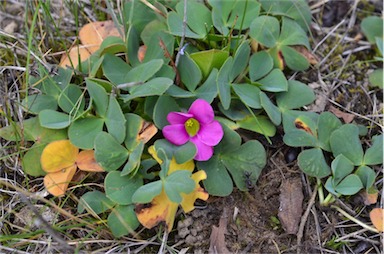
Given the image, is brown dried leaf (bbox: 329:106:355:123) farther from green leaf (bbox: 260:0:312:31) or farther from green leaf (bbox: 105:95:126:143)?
green leaf (bbox: 105:95:126:143)

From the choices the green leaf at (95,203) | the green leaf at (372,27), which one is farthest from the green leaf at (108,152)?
the green leaf at (372,27)

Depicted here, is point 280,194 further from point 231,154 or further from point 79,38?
point 79,38

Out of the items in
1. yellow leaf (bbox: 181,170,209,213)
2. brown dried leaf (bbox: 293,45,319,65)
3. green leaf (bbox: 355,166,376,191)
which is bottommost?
green leaf (bbox: 355,166,376,191)

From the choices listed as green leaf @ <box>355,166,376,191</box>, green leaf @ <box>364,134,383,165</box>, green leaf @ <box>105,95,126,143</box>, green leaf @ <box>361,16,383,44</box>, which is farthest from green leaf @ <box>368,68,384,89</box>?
green leaf @ <box>105,95,126,143</box>

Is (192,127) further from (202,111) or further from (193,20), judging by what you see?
(193,20)

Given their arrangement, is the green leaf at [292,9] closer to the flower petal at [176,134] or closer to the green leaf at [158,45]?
the green leaf at [158,45]

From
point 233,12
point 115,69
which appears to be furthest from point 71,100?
point 233,12

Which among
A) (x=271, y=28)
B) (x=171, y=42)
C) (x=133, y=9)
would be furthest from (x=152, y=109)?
(x=271, y=28)
